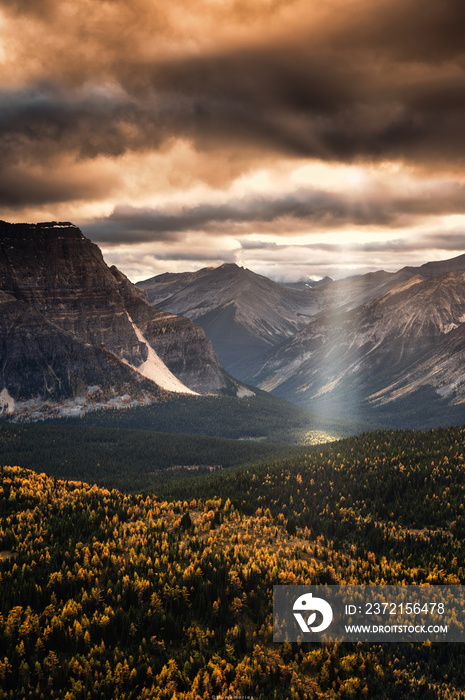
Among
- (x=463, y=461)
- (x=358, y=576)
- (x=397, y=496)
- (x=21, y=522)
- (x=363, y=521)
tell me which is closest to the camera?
(x=358, y=576)

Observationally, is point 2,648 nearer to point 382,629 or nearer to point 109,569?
point 109,569

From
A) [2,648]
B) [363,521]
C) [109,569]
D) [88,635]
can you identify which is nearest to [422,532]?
[363,521]

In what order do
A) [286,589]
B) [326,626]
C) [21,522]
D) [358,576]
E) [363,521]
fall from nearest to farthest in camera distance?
[326,626]
[286,589]
[358,576]
[21,522]
[363,521]

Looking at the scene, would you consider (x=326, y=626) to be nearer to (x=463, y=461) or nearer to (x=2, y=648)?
(x=2, y=648)

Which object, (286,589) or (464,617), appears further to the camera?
(286,589)

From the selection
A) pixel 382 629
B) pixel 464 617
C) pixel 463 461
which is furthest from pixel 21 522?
pixel 463 461

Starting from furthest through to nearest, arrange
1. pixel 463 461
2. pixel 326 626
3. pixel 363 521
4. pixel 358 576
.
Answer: pixel 463 461, pixel 363 521, pixel 358 576, pixel 326 626
